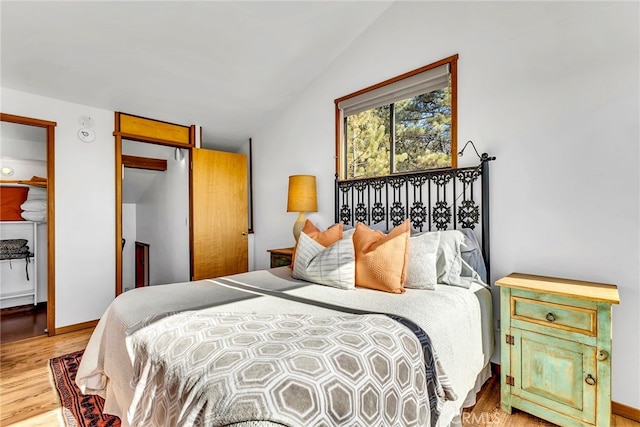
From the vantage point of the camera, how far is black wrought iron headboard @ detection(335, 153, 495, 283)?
223 centimetres

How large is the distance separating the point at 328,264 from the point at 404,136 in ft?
4.80

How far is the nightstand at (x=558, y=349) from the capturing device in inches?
57.6

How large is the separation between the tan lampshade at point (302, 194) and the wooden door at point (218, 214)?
1298 millimetres

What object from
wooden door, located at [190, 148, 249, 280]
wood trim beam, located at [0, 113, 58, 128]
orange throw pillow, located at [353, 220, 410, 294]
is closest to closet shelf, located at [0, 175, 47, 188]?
wood trim beam, located at [0, 113, 58, 128]

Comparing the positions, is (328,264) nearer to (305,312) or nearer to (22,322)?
(305,312)

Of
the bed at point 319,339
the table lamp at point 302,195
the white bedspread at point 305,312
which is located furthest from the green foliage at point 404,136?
the white bedspread at point 305,312

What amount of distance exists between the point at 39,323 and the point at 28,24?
9.60ft

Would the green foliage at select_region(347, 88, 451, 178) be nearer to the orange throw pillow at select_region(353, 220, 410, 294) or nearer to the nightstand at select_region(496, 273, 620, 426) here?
the orange throw pillow at select_region(353, 220, 410, 294)

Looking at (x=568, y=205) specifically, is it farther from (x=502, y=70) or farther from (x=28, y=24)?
(x=28, y=24)

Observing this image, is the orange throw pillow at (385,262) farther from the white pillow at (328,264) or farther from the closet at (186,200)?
the closet at (186,200)

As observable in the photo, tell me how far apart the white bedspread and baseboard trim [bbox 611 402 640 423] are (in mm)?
670

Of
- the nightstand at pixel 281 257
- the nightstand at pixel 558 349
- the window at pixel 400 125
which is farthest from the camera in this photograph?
the nightstand at pixel 281 257

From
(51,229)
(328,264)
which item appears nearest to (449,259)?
(328,264)

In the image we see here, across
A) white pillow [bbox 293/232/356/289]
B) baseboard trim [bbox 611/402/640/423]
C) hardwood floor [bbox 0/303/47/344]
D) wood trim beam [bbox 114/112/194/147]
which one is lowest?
hardwood floor [bbox 0/303/47/344]
